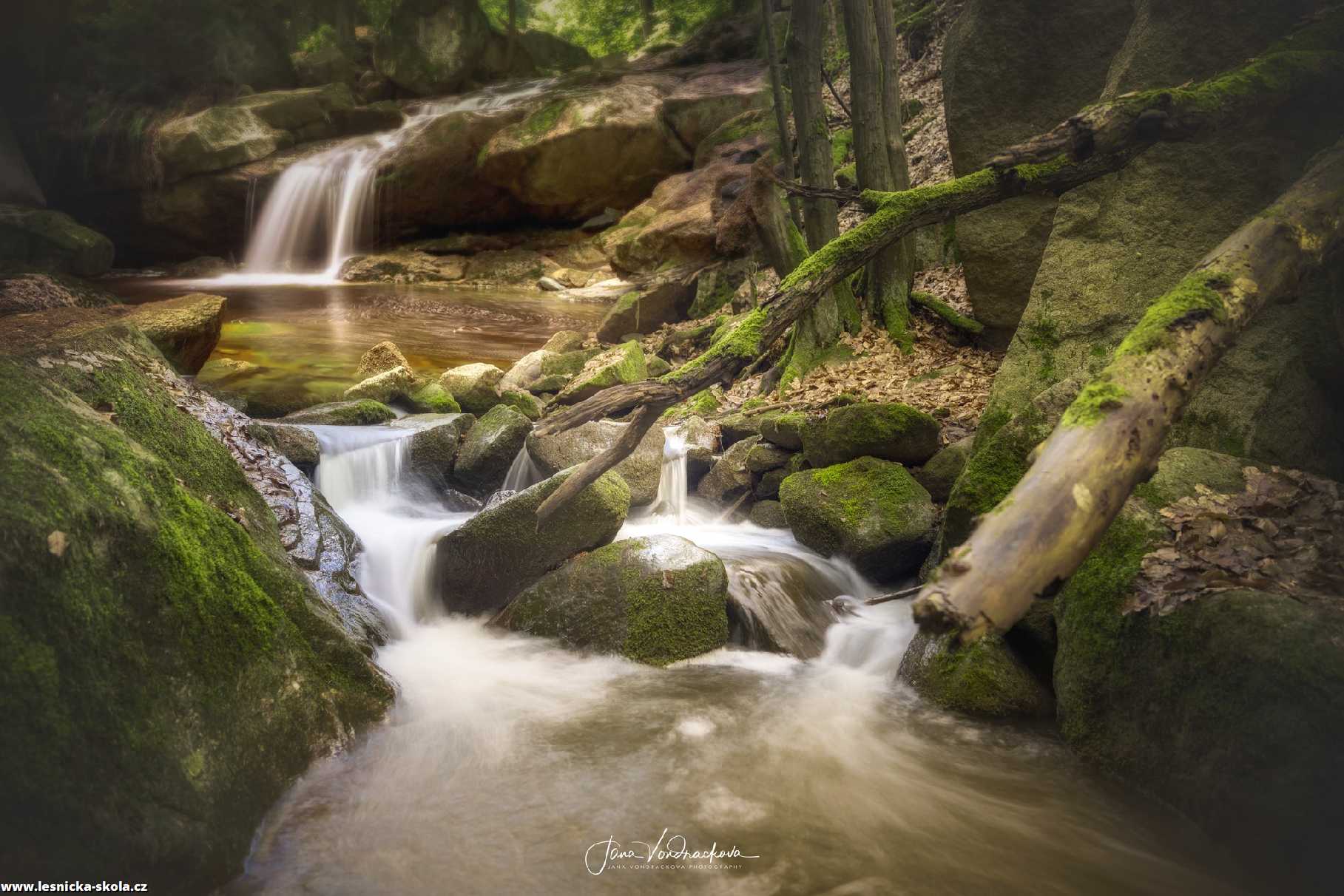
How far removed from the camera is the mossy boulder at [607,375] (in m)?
9.63

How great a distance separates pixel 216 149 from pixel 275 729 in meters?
23.1

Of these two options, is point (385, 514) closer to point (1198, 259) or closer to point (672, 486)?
point (672, 486)

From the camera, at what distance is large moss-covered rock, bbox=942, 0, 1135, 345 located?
6.75 m

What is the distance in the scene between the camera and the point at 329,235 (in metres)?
21.1

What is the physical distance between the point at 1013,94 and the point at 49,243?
67.1 feet

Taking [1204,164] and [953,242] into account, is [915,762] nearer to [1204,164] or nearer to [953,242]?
[1204,164]

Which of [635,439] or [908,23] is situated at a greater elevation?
[908,23]

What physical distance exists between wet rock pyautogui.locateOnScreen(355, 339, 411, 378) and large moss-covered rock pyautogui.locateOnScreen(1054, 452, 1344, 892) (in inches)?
371

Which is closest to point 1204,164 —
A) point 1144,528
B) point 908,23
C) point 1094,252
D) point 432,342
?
point 1094,252

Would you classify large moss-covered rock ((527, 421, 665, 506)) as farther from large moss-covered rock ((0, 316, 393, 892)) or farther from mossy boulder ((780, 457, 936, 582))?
large moss-covered rock ((0, 316, 393, 892))

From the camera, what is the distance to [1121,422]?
2.38m

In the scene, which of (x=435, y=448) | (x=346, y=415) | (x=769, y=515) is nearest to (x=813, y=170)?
(x=769, y=515)

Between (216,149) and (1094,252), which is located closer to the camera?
(1094,252)

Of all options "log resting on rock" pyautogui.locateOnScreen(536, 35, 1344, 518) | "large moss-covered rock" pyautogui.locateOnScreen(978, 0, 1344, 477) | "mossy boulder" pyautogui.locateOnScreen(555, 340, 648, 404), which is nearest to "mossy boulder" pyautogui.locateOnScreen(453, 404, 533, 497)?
"mossy boulder" pyautogui.locateOnScreen(555, 340, 648, 404)
